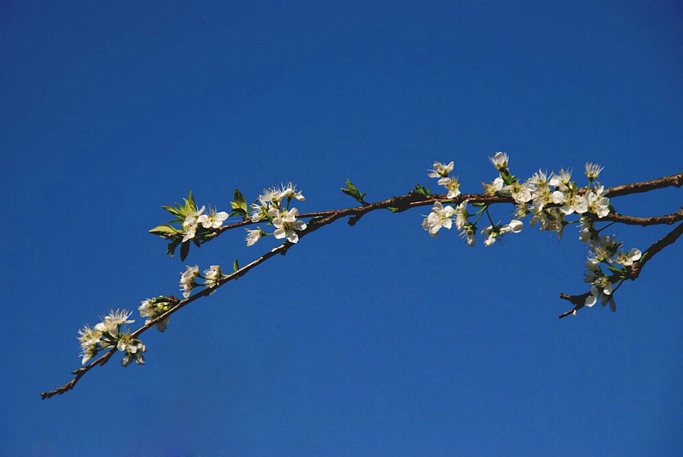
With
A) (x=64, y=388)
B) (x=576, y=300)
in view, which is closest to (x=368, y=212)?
(x=576, y=300)

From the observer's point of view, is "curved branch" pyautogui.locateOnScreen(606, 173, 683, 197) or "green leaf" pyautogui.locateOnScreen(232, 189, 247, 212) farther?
"green leaf" pyautogui.locateOnScreen(232, 189, 247, 212)

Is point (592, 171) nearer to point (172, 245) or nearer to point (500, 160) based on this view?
point (500, 160)

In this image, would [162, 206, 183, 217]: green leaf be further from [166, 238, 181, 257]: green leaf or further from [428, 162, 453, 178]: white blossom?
[428, 162, 453, 178]: white blossom

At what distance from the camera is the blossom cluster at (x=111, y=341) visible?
3230mm

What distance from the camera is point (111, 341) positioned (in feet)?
10.7

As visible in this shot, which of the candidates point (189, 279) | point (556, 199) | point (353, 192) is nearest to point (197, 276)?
point (189, 279)

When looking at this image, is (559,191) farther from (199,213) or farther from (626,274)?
(199,213)

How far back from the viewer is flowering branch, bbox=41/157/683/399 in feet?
9.68

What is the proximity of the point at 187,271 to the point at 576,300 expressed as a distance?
217 centimetres

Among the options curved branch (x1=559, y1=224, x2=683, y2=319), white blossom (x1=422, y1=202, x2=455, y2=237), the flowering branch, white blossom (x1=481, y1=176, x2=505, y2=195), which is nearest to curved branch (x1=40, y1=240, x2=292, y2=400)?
the flowering branch

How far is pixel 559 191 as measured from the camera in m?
2.95

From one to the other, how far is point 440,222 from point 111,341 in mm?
1986

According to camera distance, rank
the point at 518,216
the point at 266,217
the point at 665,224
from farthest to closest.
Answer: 1. the point at 266,217
2. the point at 518,216
3. the point at 665,224

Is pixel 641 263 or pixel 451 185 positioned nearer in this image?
pixel 641 263
